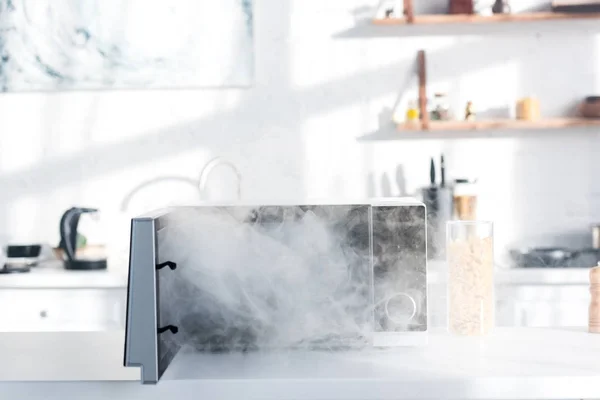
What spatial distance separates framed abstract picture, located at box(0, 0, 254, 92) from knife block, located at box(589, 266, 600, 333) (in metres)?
2.28

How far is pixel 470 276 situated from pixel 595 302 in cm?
25

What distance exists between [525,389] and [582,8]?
2.64 metres

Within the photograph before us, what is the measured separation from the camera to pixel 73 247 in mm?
3229

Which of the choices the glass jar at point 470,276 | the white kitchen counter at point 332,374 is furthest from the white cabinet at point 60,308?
the glass jar at point 470,276

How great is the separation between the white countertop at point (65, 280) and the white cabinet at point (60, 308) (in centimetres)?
2

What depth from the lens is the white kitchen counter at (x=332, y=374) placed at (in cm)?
117

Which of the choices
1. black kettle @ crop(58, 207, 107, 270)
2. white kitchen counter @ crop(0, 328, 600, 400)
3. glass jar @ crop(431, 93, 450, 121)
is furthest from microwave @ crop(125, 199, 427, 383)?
glass jar @ crop(431, 93, 450, 121)

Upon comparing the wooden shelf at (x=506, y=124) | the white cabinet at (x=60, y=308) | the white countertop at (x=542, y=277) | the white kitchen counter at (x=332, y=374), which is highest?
the wooden shelf at (x=506, y=124)

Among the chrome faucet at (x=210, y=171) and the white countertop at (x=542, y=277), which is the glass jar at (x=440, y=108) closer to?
the white countertop at (x=542, y=277)

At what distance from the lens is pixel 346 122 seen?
140 inches

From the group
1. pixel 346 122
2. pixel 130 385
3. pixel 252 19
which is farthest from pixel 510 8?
pixel 130 385

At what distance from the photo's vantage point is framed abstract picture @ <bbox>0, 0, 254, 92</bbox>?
354 cm

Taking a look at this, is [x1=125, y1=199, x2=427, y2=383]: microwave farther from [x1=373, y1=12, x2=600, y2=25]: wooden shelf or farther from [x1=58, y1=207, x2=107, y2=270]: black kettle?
[x1=373, y1=12, x2=600, y2=25]: wooden shelf

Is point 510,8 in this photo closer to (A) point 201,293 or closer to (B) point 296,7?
(B) point 296,7
